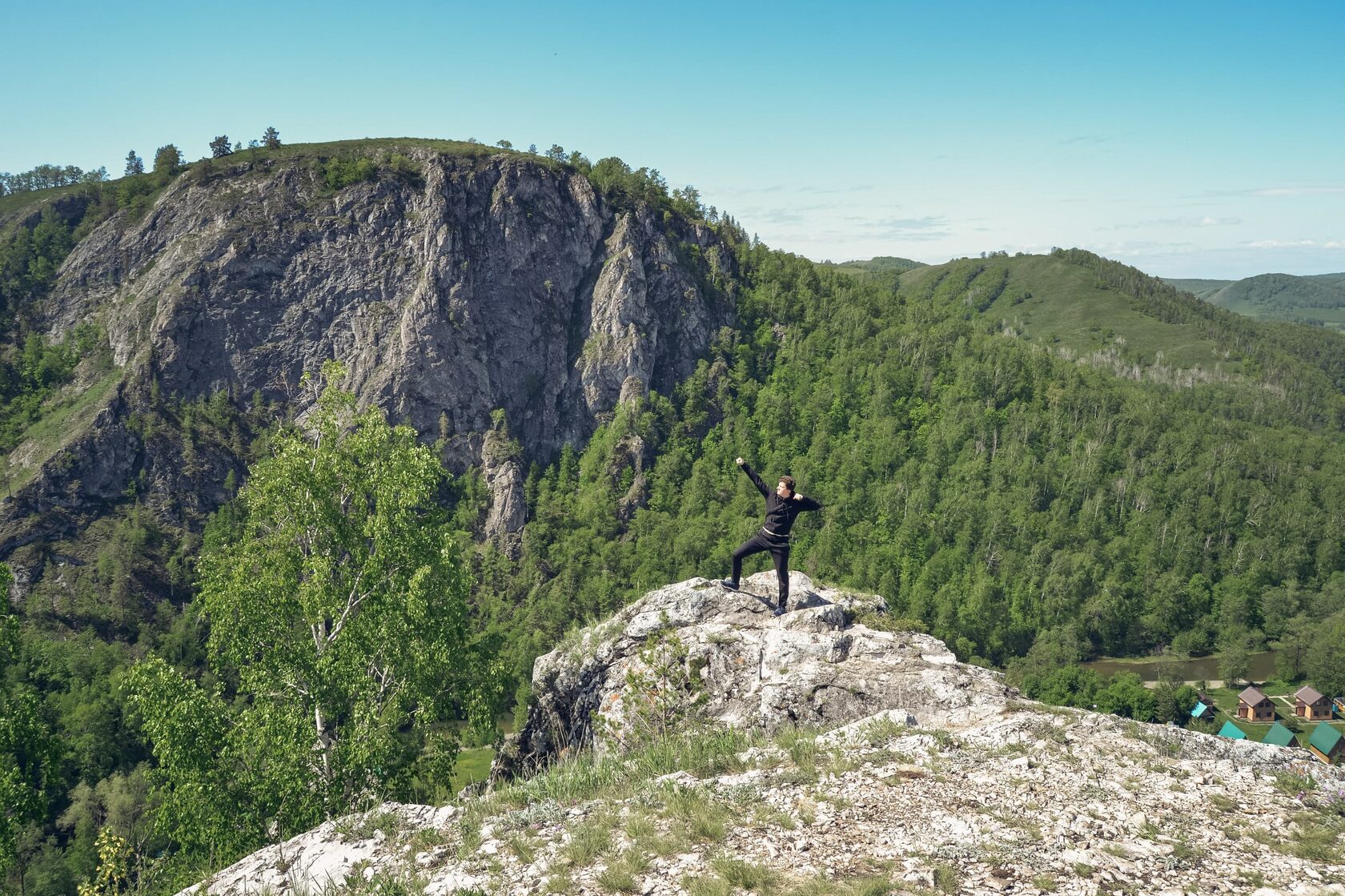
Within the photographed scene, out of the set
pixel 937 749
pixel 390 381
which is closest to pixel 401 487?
pixel 937 749

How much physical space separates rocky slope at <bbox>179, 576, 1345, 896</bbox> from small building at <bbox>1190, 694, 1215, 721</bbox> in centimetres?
9195

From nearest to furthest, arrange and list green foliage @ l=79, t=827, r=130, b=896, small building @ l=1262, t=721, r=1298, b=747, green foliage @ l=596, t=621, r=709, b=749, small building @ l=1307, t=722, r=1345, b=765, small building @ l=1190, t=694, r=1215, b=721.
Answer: green foliage @ l=79, t=827, r=130, b=896
green foliage @ l=596, t=621, r=709, b=749
small building @ l=1307, t=722, r=1345, b=765
small building @ l=1262, t=721, r=1298, b=747
small building @ l=1190, t=694, r=1215, b=721

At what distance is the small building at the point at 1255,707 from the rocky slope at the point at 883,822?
100 meters

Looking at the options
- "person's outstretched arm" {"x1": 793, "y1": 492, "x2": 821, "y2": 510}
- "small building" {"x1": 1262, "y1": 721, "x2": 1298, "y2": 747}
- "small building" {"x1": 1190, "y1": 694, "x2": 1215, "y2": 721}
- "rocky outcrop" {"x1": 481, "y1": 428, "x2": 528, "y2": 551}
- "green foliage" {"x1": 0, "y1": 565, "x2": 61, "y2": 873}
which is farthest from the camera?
"rocky outcrop" {"x1": 481, "y1": 428, "x2": 528, "y2": 551}

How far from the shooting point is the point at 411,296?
130m

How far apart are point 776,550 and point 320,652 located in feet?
34.0

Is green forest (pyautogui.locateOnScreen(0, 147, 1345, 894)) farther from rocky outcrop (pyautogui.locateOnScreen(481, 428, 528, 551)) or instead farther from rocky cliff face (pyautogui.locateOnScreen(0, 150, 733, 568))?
rocky cliff face (pyautogui.locateOnScreen(0, 150, 733, 568))

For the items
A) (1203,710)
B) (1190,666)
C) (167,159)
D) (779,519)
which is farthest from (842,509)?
(167,159)

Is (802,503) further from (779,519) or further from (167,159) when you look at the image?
(167,159)

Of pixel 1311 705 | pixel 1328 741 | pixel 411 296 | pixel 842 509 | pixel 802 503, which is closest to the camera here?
pixel 802 503

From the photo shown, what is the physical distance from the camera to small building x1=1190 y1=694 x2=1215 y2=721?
276 ft

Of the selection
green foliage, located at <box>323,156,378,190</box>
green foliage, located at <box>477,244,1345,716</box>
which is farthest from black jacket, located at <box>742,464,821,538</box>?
green foliage, located at <box>323,156,378,190</box>

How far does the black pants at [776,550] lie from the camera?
610 inches

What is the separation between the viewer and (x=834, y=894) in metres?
7.46
